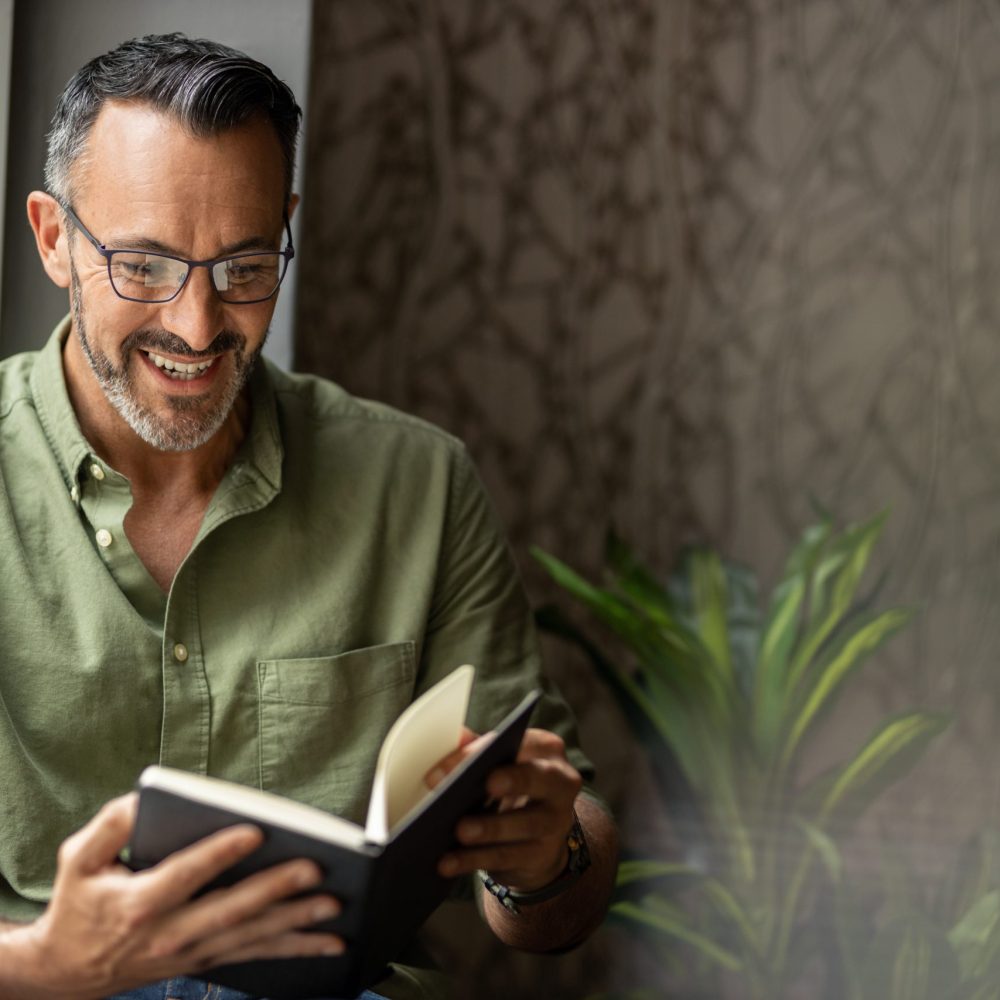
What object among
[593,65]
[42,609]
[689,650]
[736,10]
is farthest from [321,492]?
[736,10]

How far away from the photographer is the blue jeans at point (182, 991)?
3.87 ft

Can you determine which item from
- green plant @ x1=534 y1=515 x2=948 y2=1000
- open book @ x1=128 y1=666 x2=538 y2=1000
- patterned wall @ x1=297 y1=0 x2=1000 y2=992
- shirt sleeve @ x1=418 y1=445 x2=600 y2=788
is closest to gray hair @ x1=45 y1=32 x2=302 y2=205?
shirt sleeve @ x1=418 y1=445 x2=600 y2=788

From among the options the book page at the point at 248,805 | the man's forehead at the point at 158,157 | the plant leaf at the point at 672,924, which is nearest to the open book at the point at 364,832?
the book page at the point at 248,805

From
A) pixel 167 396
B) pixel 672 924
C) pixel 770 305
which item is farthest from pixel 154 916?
pixel 770 305

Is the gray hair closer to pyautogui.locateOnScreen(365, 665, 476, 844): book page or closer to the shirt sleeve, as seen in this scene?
the shirt sleeve

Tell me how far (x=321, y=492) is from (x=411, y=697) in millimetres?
237

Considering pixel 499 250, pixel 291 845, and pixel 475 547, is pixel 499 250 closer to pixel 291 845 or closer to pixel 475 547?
pixel 475 547

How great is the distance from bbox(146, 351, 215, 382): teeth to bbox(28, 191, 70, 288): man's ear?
13 centimetres

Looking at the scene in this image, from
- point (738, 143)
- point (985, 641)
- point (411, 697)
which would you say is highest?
point (738, 143)

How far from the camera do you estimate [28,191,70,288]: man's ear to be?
1.29m

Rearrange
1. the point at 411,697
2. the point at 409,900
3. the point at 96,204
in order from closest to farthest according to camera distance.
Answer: the point at 409,900 → the point at 96,204 → the point at 411,697

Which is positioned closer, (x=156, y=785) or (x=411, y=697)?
(x=156, y=785)

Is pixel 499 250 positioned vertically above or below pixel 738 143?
below

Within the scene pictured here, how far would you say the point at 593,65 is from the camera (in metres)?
2.69
